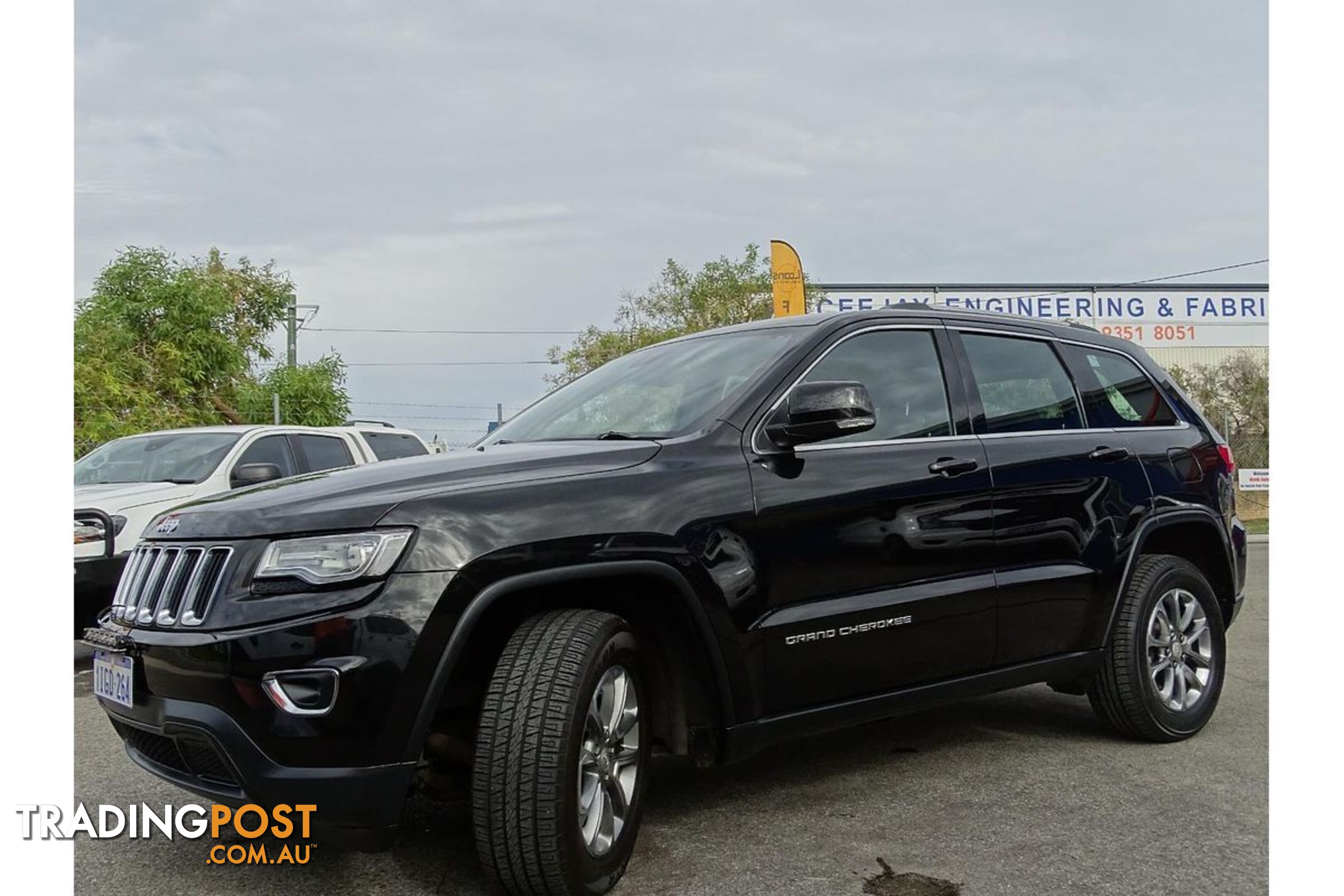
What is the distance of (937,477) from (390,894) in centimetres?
233

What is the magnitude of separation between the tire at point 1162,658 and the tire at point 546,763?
2.63 metres

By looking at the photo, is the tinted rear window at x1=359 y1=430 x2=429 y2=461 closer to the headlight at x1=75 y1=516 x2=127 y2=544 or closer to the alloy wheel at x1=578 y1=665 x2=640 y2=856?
the headlight at x1=75 y1=516 x2=127 y2=544

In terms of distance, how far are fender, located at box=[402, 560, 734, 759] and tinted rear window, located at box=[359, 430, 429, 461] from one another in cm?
797

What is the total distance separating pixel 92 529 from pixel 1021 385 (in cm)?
625

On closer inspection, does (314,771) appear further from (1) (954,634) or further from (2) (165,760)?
(1) (954,634)

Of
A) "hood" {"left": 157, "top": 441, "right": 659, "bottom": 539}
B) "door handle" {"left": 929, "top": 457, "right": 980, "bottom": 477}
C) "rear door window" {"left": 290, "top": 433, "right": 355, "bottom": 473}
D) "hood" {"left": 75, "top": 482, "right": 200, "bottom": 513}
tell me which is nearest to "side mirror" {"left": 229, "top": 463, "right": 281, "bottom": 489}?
"hood" {"left": 75, "top": 482, "right": 200, "bottom": 513}

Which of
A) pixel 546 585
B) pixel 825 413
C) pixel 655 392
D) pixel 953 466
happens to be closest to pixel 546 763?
pixel 546 585

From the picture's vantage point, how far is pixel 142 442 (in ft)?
32.8

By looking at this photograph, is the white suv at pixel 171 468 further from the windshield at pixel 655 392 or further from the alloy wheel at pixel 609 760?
the alloy wheel at pixel 609 760

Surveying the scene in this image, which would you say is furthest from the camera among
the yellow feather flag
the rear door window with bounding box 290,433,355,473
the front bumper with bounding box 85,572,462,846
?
the yellow feather flag

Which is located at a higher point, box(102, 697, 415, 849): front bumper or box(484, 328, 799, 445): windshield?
box(484, 328, 799, 445): windshield

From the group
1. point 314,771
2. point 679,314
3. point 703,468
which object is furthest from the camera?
point 679,314

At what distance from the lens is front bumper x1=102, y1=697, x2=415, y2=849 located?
303 centimetres

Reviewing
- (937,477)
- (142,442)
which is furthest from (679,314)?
(937,477)
